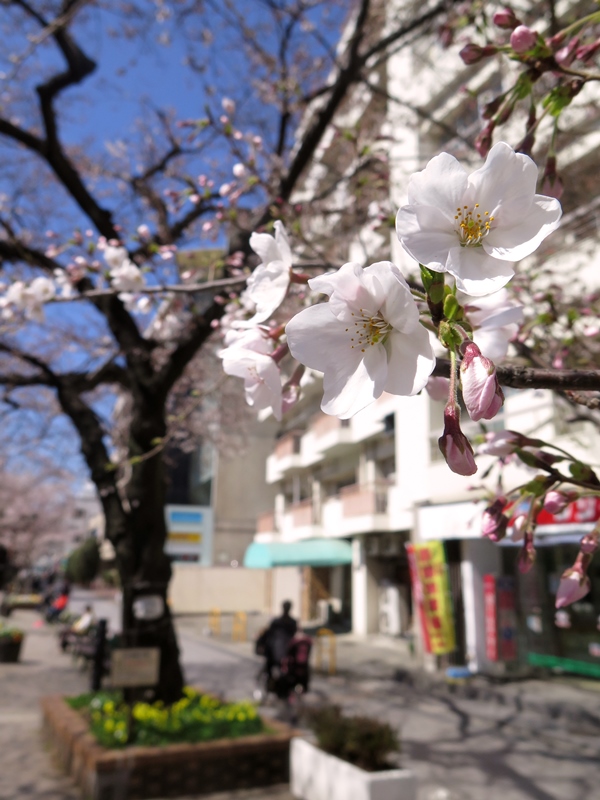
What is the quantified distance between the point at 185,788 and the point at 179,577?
890 inches

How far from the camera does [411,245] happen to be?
94 cm

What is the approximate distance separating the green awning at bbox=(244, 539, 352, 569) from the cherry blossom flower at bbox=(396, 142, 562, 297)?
61.3 ft

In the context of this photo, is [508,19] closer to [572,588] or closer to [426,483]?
[572,588]

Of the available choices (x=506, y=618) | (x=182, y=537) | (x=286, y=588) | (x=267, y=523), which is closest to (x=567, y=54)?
(x=506, y=618)

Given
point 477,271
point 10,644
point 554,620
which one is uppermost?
point 477,271

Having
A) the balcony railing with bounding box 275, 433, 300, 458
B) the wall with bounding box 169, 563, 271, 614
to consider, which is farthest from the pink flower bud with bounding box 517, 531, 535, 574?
the wall with bounding box 169, 563, 271, 614

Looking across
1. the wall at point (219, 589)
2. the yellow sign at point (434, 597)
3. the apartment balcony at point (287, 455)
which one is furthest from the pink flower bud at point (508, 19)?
the wall at point (219, 589)

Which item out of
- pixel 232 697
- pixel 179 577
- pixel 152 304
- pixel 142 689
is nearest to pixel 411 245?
pixel 152 304

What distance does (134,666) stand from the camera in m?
5.53

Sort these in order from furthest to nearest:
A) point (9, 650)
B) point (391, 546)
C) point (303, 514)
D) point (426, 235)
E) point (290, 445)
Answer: point (290, 445) → point (303, 514) → point (391, 546) → point (9, 650) → point (426, 235)

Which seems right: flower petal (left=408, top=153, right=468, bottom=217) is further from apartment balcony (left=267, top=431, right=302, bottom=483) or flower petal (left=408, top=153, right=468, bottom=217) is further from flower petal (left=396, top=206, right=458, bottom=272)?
apartment balcony (left=267, top=431, right=302, bottom=483)

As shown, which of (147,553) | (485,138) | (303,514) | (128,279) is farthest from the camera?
(303,514)

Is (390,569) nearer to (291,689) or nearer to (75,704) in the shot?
(291,689)

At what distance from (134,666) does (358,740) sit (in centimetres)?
212
